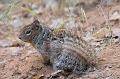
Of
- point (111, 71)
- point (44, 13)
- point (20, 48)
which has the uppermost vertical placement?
point (44, 13)

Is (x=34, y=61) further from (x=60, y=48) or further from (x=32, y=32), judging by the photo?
(x=60, y=48)

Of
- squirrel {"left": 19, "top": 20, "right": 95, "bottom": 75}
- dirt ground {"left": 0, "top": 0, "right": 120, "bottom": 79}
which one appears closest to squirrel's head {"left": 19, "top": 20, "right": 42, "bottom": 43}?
squirrel {"left": 19, "top": 20, "right": 95, "bottom": 75}

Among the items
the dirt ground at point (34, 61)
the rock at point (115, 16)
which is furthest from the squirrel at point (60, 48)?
the rock at point (115, 16)

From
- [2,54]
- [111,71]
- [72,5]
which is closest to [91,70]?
[111,71]

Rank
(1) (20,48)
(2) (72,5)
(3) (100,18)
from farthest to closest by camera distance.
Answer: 1. (2) (72,5)
2. (3) (100,18)
3. (1) (20,48)

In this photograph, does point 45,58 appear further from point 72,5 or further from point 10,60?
point 72,5

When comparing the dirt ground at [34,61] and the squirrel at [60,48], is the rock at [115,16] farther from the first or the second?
the squirrel at [60,48]

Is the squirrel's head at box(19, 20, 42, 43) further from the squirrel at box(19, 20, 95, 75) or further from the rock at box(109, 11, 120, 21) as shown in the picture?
the rock at box(109, 11, 120, 21)

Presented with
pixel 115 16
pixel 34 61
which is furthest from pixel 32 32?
pixel 115 16
